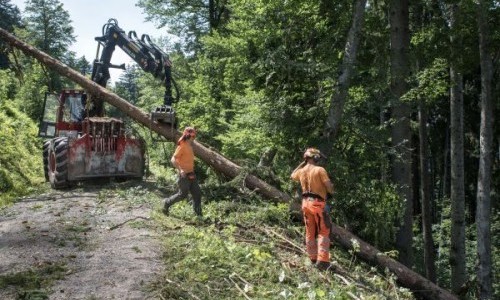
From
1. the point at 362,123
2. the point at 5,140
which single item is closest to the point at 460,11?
the point at 362,123

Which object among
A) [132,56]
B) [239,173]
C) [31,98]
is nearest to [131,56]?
[132,56]

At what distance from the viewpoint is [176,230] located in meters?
8.80

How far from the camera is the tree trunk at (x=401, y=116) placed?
1150 centimetres

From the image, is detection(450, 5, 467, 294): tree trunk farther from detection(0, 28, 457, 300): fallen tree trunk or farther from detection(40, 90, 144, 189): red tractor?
detection(40, 90, 144, 189): red tractor

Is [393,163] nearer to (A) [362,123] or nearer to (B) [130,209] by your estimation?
(A) [362,123]

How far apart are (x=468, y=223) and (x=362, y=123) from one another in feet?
74.5

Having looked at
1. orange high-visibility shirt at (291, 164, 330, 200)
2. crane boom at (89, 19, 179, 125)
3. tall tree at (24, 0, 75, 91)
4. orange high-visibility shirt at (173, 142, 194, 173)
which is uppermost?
tall tree at (24, 0, 75, 91)

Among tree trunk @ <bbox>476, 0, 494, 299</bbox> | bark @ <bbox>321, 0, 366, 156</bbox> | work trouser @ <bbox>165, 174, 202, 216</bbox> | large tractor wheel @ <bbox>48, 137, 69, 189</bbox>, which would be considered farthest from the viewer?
large tractor wheel @ <bbox>48, 137, 69, 189</bbox>

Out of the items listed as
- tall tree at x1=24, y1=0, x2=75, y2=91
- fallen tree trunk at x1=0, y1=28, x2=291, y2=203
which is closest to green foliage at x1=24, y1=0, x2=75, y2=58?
tall tree at x1=24, y1=0, x2=75, y2=91

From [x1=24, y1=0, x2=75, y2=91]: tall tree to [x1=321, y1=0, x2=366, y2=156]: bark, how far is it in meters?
43.6

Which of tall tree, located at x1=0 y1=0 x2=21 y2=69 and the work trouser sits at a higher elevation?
tall tree, located at x1=0 y1=0 x2=21 y2=69

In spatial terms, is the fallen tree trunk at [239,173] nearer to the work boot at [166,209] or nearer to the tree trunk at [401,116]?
the work boot at [166,209]

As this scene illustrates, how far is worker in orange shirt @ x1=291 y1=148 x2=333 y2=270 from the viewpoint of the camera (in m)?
7.48

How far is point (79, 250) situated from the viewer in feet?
24.7
